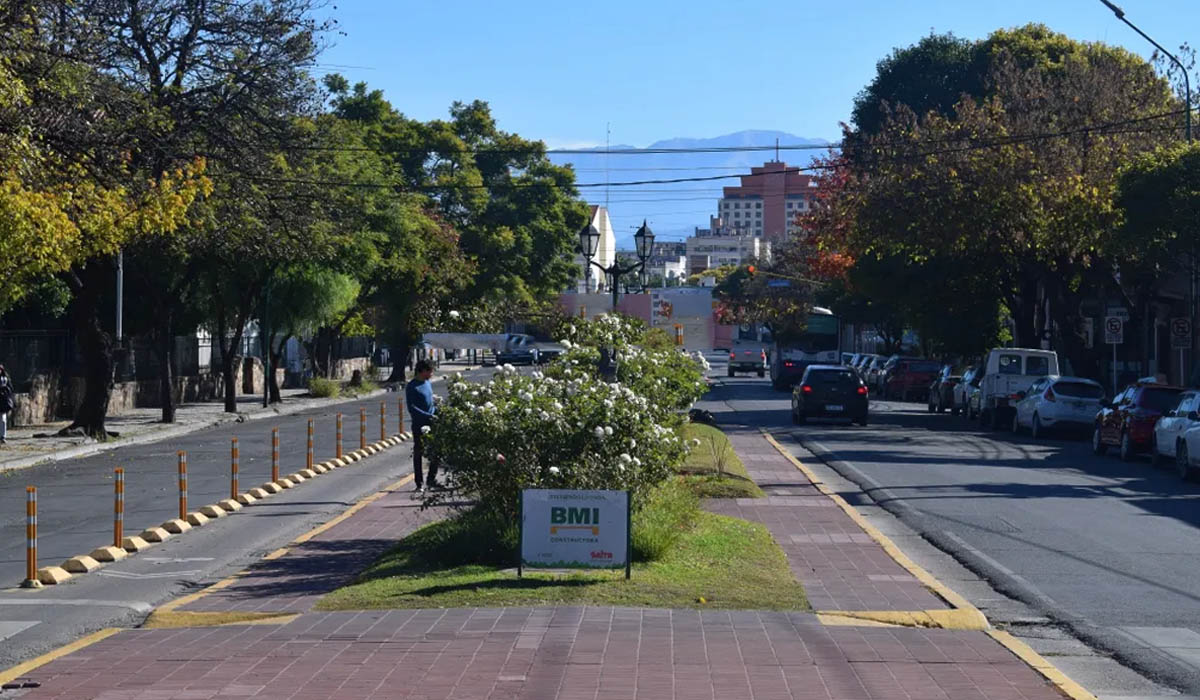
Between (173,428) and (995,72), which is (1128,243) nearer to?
(995,72)

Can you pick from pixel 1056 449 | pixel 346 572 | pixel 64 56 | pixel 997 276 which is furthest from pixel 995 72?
pixel 346 572

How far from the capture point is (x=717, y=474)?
2100cm

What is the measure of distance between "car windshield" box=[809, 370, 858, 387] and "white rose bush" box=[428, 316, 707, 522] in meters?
24.7

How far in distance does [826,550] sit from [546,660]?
6252 millimetres

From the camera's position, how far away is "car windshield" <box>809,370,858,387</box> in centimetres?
3775

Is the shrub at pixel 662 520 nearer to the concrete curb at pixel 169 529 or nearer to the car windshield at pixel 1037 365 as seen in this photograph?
the concrete curb at pixel 169 529

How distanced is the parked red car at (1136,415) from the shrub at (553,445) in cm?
1660

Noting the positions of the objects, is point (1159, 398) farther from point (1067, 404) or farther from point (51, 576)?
point (51, 576)

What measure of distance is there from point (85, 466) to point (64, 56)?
10.6m

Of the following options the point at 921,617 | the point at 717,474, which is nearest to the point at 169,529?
the point at 717,474

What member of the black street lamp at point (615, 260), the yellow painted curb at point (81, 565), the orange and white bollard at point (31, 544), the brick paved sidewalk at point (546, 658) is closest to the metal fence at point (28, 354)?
the black street lamp at point (615, 260)

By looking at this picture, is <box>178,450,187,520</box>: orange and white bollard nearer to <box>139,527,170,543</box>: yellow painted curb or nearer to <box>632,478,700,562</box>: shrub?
<box>139,527,170,543</box>: yellow painted curb

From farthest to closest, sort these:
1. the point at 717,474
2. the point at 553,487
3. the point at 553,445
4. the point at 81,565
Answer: the point at 717,474, the point at 81,565, the point at 553,445, the point at 553,487

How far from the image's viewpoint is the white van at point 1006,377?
3738 cm
